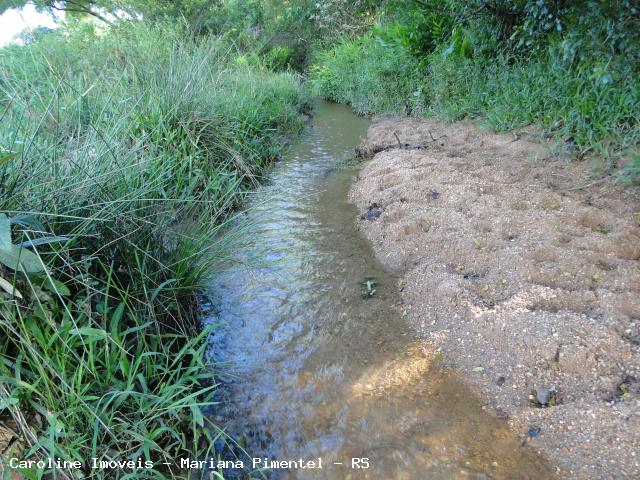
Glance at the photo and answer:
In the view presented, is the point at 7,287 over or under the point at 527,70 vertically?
under

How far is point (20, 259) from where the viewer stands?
1334 mm

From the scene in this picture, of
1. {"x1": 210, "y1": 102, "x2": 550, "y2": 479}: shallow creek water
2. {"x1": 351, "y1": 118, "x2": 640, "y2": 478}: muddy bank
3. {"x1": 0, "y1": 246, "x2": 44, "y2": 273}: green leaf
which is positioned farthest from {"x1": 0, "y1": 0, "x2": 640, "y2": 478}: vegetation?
{"x1": 351, "y1": 118, "x2": 640, "y2": 478}: muddy bank

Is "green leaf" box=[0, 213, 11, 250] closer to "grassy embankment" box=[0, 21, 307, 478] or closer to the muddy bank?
"grassy embankment" box=[0, 21, 307, 478]

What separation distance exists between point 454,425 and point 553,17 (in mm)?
4086

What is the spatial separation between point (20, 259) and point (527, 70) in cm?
517

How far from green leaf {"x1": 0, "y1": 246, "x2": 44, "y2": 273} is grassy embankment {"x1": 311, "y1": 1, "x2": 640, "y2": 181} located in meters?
3.50

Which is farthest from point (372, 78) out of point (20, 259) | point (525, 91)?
point (20, 259)

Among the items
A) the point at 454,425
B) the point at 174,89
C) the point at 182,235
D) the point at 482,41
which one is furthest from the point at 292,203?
the point at 482,41

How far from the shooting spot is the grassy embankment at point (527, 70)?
3.41m

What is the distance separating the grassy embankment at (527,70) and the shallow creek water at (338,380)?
2.14m

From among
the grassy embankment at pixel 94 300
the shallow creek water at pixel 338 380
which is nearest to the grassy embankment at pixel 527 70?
the shallow creek water at pixel 338 380

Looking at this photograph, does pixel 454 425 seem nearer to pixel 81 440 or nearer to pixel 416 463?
pixel 416 463

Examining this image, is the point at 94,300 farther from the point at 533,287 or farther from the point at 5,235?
the point at 533,287

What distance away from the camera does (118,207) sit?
6.02ft
